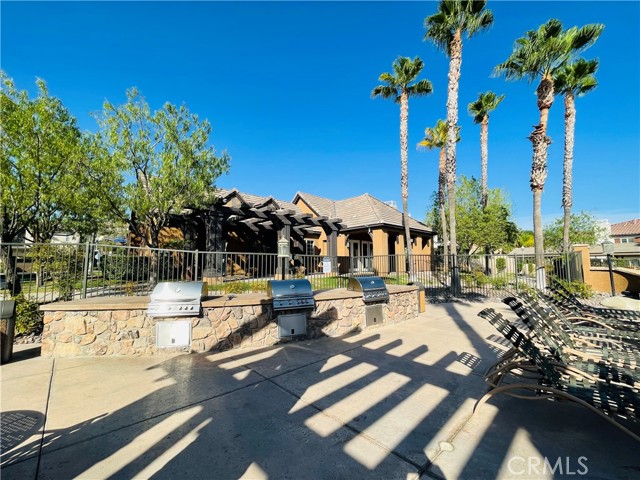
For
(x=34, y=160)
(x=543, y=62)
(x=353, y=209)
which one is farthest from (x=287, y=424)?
(x=353, y=209)

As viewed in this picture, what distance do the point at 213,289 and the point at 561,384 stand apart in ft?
23.3

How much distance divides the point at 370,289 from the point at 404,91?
1572cm

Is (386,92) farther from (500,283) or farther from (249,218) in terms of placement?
(500,283)

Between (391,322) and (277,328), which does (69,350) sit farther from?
(391,322)

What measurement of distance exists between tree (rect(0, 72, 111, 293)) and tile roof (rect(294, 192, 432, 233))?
1510 cm

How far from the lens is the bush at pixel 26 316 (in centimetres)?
548

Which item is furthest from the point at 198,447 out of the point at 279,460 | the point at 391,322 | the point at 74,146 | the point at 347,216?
the point at 347,216

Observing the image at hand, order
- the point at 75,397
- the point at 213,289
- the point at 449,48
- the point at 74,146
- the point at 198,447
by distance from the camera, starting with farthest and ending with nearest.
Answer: the point at 449,48, the point at 74,146, the point at 213,289, the point at 75,397, the point at 198,447

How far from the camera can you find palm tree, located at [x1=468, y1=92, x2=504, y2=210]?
21203 millimetres

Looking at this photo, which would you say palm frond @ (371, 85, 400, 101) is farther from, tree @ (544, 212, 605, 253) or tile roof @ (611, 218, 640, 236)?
tile roof @ (611, 218, 640, 236)

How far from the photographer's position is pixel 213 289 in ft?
24.1

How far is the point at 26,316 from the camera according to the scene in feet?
18.3

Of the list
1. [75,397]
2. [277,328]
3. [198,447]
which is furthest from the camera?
[277,328]

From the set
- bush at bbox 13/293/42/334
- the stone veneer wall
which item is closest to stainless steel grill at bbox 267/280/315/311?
the stone veneer wall
